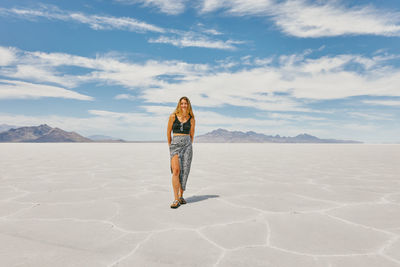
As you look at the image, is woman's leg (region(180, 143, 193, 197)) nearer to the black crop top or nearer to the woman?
the woman

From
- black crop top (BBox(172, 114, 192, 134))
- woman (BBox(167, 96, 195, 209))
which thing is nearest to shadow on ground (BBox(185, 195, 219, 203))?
woman (BBox(167, 96, 195, 209))

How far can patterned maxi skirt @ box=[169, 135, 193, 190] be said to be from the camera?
3.10 metres

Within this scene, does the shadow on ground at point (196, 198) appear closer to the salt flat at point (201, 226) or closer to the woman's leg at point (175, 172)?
the salt flat at point (201, 226)

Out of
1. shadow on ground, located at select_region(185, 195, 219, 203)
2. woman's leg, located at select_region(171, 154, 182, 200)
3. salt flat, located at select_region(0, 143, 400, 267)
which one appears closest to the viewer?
salt flat, located at select_region(0, 143, 400, 267)

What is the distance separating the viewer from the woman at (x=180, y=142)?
10.1ft

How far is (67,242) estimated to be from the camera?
199 centimetres

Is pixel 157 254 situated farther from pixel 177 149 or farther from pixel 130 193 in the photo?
pixel 130 193

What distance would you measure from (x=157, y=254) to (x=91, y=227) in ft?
2.84

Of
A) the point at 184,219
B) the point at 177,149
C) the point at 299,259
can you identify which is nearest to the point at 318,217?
the point at 299,259

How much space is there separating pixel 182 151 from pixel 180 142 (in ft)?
0.39

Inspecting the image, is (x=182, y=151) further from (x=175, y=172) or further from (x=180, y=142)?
(x=175, y=172)

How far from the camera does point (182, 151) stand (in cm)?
314

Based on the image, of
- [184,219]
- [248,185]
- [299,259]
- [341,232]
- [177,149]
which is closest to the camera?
[299,259]

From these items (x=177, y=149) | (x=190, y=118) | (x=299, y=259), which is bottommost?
(x=299, y=259)
